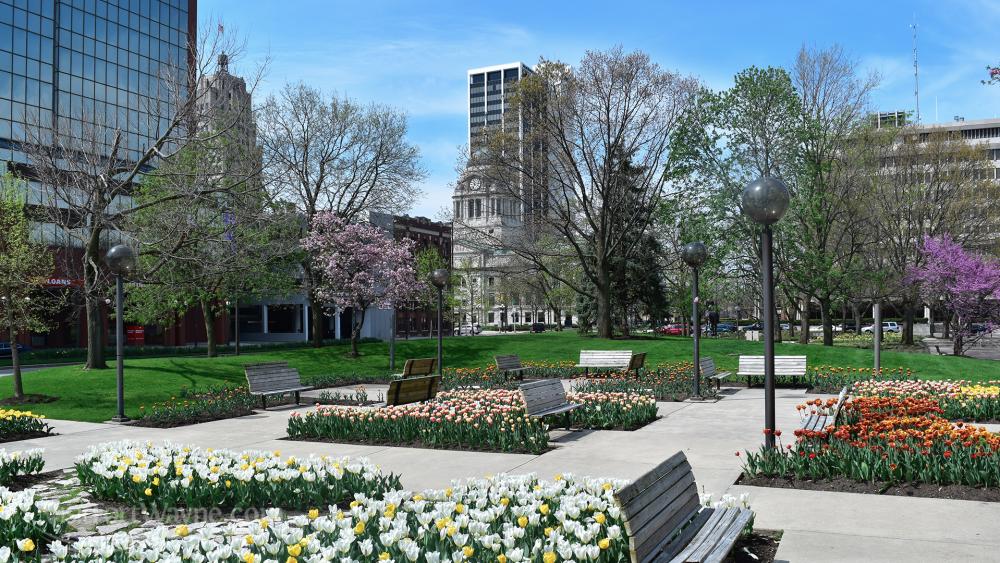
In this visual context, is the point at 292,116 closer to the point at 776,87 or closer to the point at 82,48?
the point at 776,87

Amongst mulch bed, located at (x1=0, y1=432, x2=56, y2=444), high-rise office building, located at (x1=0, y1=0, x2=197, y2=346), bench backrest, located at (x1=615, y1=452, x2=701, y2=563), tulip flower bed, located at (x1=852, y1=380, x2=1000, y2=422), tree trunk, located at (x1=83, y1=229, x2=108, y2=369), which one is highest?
high-rise office building, located at (x1=0, y1=0, x2=197, y2=346)

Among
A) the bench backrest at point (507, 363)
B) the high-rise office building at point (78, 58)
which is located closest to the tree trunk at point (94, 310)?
the bench backrest at point (507, 363)

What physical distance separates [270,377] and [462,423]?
6.53m

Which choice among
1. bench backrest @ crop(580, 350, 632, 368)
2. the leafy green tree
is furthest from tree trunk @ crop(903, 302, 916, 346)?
the leafy green tree

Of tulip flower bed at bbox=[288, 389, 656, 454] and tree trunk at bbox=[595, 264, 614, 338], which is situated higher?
tree trunk at bbox=[595, 264, 614, 338]

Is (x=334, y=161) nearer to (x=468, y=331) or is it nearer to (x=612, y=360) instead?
(x=612, y=360)

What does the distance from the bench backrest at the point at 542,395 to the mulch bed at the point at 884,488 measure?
377cm

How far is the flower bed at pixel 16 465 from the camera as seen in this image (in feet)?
25.8

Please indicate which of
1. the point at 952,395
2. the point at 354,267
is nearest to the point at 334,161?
the point at 354,267

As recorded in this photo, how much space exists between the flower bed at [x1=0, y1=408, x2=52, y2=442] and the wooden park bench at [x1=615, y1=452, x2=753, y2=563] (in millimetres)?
10625

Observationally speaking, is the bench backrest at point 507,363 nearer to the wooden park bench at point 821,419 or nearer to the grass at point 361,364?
the grass at point 361,364

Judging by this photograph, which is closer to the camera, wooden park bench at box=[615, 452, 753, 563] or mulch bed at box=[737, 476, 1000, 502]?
wooden park bench at box=[615, 452, 753, 563]

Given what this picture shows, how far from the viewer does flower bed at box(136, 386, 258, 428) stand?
13234 mm

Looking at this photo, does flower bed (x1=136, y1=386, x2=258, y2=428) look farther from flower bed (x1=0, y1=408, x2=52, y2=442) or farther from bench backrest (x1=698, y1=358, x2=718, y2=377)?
bench backrest (x1=698, y1=358, x2=718, y2=377)
